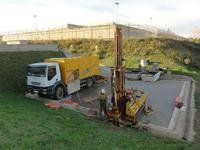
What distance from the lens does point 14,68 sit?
28672 mm

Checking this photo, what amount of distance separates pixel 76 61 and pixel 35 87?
164 inches

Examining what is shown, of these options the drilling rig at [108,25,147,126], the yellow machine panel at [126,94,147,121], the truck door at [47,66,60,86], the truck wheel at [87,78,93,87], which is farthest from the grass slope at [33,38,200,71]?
the drilling rig at [108,25,147,126]

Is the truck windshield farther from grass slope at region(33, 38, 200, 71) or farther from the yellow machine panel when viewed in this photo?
grass slope at region(33, 38, 200, 71)

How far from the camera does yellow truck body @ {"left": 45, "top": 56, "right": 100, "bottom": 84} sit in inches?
1032

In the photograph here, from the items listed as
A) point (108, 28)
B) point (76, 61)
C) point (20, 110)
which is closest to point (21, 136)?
point (20, 110)

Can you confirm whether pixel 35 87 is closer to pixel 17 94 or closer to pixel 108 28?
pixel 17 94

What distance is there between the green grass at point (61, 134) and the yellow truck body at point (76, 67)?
6.44m

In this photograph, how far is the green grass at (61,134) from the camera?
12.7 metres

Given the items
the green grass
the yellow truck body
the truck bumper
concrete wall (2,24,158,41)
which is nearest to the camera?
the green grass

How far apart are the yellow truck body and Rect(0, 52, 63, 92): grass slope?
2.58m

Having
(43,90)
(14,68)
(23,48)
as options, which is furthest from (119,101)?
(23,48)

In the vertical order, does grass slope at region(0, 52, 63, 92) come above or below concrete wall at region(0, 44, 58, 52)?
below

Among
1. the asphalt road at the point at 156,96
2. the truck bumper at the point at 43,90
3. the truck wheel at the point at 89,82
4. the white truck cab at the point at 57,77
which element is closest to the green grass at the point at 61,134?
the asphalt road at the point at 156,96

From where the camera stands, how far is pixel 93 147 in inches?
520
